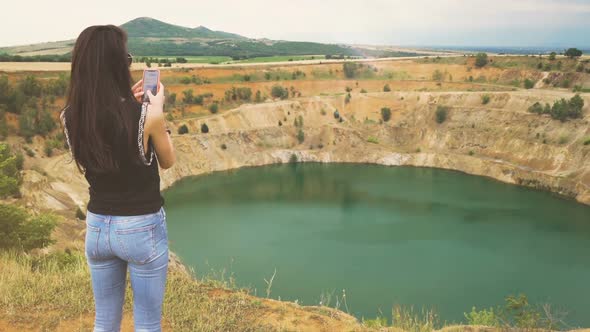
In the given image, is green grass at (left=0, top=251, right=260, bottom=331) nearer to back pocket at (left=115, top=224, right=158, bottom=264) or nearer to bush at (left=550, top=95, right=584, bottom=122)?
back pocket at (left=115, top=224, right=158, bottom=264)

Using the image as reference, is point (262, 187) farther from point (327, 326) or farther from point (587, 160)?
point (327, 326)

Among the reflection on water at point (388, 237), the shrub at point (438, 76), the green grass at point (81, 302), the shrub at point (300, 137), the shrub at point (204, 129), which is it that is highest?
the shrub at point (438, 76)

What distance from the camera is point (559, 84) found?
180 feet

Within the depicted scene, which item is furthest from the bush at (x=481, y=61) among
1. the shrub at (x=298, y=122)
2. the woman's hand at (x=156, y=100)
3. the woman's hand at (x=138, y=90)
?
the woman's hand at (x=156, y=100)

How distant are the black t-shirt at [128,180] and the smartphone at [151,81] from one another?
0.81ft

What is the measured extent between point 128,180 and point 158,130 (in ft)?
1.25

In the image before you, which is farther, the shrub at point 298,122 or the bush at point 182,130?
the shrub at point 298,122

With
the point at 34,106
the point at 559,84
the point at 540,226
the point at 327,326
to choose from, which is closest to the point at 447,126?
the point at 559,84

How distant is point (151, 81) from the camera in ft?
11.5

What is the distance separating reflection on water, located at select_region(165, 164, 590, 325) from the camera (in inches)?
835

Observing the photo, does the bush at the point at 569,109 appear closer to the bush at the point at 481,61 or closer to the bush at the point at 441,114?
the bush at the point at 441,114

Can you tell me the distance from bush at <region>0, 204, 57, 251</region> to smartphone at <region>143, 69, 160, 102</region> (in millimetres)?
8366

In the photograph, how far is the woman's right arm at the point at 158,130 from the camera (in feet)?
10.6

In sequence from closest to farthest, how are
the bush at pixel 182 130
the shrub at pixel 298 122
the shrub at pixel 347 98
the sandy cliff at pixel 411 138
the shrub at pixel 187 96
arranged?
the sandy cliff at pixel 411 138 < the bush at pixel 182 130 < the shrub at pixel 187 96 < the shrub at pixel 298 122 < the shrub at pixel 347 98
